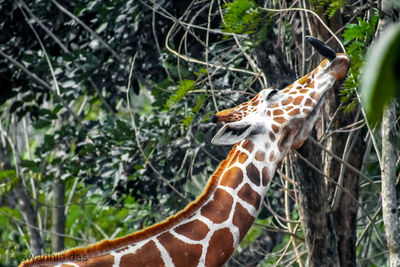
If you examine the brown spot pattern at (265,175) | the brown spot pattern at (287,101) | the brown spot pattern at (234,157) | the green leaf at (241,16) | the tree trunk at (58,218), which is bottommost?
the tree trunk at (58,218)

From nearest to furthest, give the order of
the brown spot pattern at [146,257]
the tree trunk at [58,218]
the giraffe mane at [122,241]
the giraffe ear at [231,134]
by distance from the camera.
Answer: the giraffe mane at [122,241], the brown spot pattern at [146,257], the giraffe ear at [231,134], the tree trunk at [58,218]

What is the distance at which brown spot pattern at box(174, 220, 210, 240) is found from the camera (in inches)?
117

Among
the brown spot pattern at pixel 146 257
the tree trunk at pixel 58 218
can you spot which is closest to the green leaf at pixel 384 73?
the brown spot pattern at pixel 146 257

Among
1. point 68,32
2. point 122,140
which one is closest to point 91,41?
point 68,32

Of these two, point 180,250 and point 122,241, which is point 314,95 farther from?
point 122,241

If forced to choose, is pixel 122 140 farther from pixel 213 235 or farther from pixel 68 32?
pixel 213 235

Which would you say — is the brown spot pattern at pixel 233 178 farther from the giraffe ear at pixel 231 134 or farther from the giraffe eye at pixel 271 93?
the giraffe eye at pixel 271 93

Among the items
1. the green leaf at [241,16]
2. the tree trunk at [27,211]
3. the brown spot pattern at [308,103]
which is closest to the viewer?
the brown spot pattern at [308,103]

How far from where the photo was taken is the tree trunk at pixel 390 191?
11.2 feet

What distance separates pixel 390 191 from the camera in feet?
11.4

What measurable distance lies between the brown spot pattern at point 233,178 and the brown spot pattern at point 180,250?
0.36m

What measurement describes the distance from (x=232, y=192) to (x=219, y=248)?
0.94 feet

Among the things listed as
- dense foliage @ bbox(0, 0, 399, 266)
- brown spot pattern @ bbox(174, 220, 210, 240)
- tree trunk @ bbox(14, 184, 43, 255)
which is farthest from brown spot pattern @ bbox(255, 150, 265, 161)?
tree trunk @ bbox(14, 184, 43, 255)

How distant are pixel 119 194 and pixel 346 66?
3410mm
